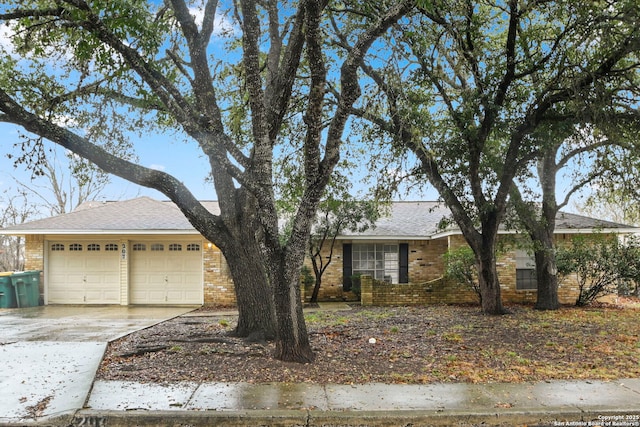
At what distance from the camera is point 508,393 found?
19.1 feet

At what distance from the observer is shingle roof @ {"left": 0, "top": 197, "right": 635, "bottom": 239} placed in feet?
50.9

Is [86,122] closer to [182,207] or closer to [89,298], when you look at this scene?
[182,207]

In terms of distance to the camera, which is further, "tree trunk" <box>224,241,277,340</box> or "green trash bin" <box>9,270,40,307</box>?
"green trash bin" <box>9,270,40,307</box>

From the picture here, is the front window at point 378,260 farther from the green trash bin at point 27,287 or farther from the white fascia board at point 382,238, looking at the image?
the green trash bin at point 27,287

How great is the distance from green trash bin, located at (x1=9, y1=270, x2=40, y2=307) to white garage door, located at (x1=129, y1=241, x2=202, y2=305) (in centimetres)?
284

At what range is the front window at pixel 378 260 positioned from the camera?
17625 millimetres

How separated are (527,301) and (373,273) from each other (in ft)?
16.6

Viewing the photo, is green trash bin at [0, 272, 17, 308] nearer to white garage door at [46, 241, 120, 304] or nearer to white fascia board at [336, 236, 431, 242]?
white garage door at [46, 241, 120, 304]

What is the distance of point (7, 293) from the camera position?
50.4 ft

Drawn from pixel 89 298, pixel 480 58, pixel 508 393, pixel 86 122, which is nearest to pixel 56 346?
pixel 86 122

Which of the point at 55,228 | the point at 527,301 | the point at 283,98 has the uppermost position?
the point at 283,98

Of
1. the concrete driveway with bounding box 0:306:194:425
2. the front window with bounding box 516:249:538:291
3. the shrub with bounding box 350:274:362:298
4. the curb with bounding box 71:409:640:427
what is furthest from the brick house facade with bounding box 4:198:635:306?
the curb with bounding box 71:409:640:427

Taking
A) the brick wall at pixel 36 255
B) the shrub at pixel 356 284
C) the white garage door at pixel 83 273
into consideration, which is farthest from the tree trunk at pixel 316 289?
the brick wall at pixel 36 255

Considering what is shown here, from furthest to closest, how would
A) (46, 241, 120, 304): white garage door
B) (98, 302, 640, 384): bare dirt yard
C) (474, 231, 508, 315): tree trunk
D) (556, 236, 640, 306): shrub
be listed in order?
(46, 241, 120, 304): white garage door
(556, 236, 640, 306): shrub
(474, 231, 508, 315): tree trunk
(98, 302, 640, 384): bare dirt yard
